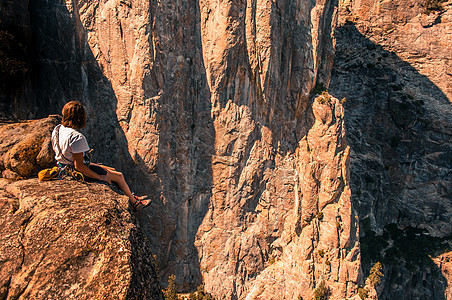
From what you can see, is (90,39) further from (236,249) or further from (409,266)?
(409,266)

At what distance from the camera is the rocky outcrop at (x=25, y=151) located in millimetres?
8500

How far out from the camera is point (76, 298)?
4848mm

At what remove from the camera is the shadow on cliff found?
33.6m

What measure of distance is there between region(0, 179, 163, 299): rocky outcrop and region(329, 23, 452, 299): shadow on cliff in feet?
114

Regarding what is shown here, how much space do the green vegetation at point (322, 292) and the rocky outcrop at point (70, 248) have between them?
A: 75.0ft

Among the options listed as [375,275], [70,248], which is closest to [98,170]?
[70,248]

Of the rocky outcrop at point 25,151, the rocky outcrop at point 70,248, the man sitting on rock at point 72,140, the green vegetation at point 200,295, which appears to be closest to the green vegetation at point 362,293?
the green vegetation at point 200,295

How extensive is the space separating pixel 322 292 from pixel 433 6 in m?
40.6

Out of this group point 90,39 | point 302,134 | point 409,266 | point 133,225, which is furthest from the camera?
point 409,266

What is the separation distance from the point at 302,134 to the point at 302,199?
656cm

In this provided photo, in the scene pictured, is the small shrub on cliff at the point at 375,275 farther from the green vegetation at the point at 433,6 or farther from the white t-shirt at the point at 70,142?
the green vegetation at the point at 433,6

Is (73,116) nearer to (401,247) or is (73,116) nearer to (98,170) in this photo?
(98,170)

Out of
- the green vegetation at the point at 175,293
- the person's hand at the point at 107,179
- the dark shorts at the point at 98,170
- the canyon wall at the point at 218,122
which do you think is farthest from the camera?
the green vegetation at the point at 175,293

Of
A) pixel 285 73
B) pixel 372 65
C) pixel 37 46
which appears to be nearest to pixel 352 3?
pixel 372 65
